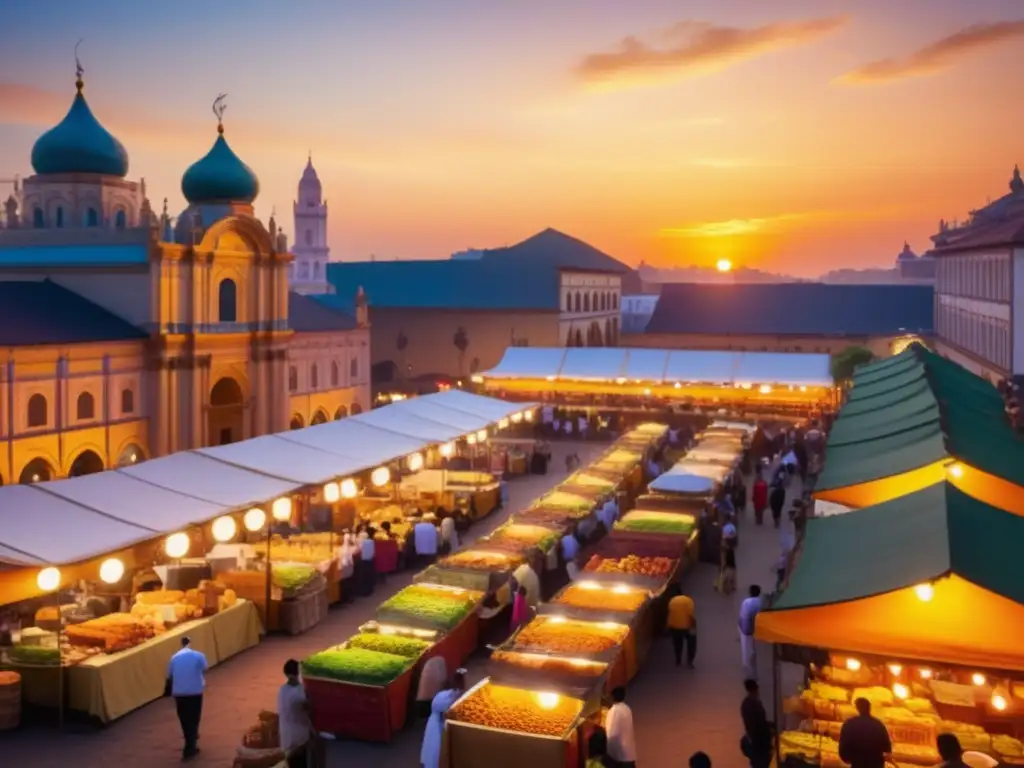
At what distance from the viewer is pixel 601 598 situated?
578 inches

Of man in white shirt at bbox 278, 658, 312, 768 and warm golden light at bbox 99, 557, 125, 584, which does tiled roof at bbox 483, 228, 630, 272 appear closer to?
warm golden light at bbox 99, 557, 125, 584

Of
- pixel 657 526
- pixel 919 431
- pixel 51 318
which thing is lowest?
pixel 657 526

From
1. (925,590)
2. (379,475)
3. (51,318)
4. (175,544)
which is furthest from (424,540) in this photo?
(51,318)

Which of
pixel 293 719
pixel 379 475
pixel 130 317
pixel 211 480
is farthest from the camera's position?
pixel 130 317

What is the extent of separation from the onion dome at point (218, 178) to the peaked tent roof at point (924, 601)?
105ft

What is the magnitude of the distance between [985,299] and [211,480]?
36815 millimetres

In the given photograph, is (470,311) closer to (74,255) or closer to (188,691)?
(74,255)

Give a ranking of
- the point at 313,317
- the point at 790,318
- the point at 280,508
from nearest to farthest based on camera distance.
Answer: the point at 280,508, the point at 313,317, the point at 790,318

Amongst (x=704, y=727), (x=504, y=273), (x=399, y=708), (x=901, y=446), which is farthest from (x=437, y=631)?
(x=504, y=273)

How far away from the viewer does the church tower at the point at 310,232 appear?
76.6 m

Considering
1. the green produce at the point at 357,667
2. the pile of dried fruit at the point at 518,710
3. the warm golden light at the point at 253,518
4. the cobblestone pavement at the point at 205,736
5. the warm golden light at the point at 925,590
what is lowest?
the cobblestone pavement at the point at 205,736

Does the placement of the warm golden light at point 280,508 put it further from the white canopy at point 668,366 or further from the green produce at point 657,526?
the white canopy at point 668,366

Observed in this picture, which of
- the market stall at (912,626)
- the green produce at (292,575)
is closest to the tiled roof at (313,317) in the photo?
the green produce at (292,575)

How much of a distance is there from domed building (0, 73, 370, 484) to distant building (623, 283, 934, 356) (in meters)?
35.7
